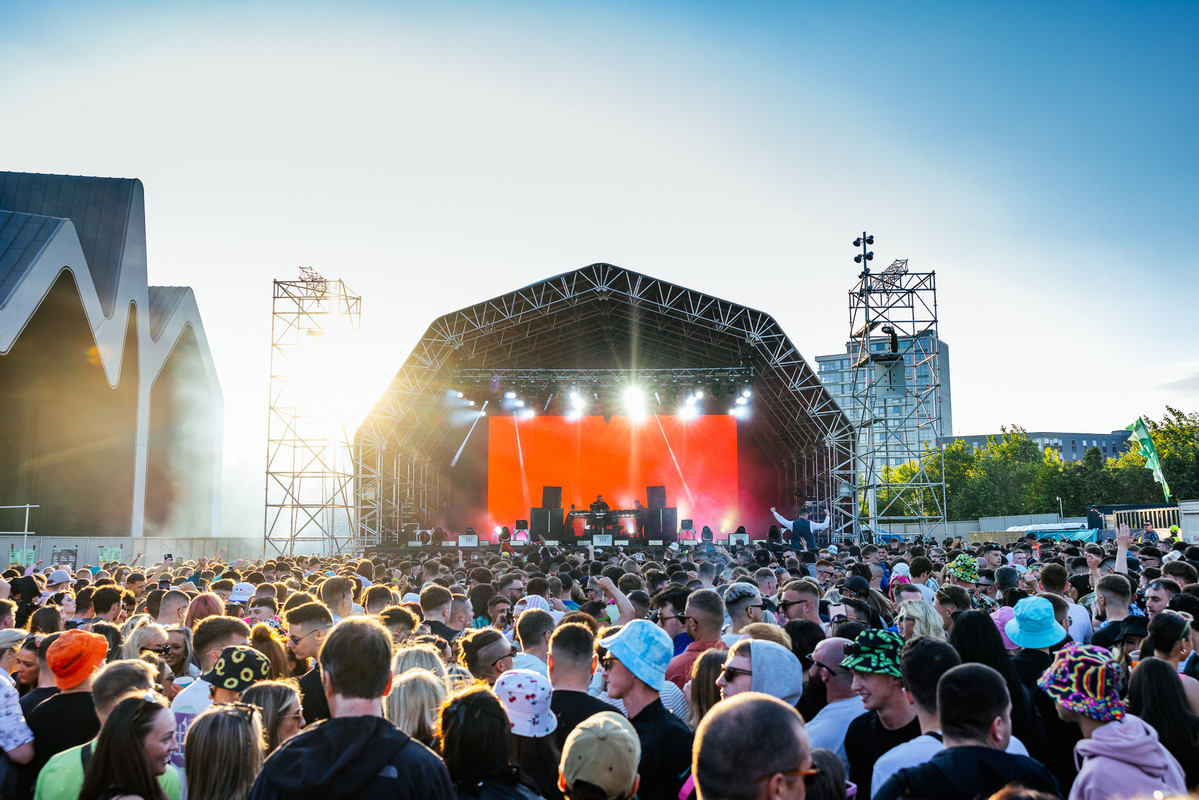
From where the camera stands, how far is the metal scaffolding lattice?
24.0 metres

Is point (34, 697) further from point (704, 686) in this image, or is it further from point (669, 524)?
point (669, 524)

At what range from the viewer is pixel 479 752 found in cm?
263

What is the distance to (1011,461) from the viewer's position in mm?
63438

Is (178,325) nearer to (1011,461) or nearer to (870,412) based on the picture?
(870,412)

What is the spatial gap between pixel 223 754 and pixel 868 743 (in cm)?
241

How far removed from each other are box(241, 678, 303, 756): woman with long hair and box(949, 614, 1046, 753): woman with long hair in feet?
9.45

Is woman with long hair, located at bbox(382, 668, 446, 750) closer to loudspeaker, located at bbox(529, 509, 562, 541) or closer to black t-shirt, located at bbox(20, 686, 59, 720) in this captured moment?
black t-shirt, located at bbox(20, 686, 59, 720)

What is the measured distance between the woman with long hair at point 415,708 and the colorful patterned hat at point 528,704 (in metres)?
0.26

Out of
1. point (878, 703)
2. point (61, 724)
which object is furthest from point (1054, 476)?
point (61, 724)

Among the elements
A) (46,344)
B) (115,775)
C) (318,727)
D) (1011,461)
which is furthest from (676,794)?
(1011,461)

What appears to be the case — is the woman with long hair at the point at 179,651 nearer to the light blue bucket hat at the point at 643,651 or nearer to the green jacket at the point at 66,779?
the green jacket at the point at 66,779

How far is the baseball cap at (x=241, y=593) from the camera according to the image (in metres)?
7.66

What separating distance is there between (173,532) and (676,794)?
1459 inches

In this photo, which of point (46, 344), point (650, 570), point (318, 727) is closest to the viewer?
point (318, 727)
